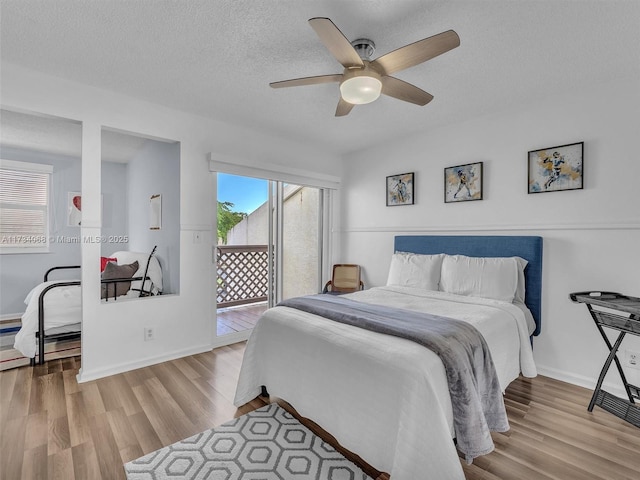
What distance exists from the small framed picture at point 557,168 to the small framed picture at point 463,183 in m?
0.46

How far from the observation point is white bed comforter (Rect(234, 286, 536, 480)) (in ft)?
4.46

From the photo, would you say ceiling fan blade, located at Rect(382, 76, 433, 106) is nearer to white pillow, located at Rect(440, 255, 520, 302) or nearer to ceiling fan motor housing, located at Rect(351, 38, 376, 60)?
ceiling fan motor housing, located at Rect(351, 38, 376, 60)

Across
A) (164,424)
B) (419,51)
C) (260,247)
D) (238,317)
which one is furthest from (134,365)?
(419,51)

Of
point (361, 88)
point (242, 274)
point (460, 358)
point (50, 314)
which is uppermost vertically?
point (361, 88)

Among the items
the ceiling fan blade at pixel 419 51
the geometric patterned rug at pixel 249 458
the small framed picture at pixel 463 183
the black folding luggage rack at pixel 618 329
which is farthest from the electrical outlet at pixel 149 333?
the black folding luggage rack at pixel 618 329

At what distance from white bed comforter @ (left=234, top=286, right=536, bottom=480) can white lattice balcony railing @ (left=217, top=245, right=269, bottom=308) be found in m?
1.91

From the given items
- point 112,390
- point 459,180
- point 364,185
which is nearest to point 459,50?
point 459,180

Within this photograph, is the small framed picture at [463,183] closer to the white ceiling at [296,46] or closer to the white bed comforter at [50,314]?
the white ceiling at [296,46]

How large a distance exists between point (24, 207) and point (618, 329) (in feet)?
Result: 21.4

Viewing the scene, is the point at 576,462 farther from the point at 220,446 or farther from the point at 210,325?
the point at 210,325

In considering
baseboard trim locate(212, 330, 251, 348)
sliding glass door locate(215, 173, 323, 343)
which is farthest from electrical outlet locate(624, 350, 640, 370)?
baseboard trim locate(212, 330, 251, 348)

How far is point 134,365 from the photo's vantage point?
284 centimetres

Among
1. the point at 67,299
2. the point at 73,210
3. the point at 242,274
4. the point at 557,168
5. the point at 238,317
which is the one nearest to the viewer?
the point at 557,168

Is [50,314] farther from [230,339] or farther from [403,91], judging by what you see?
[403,91]
